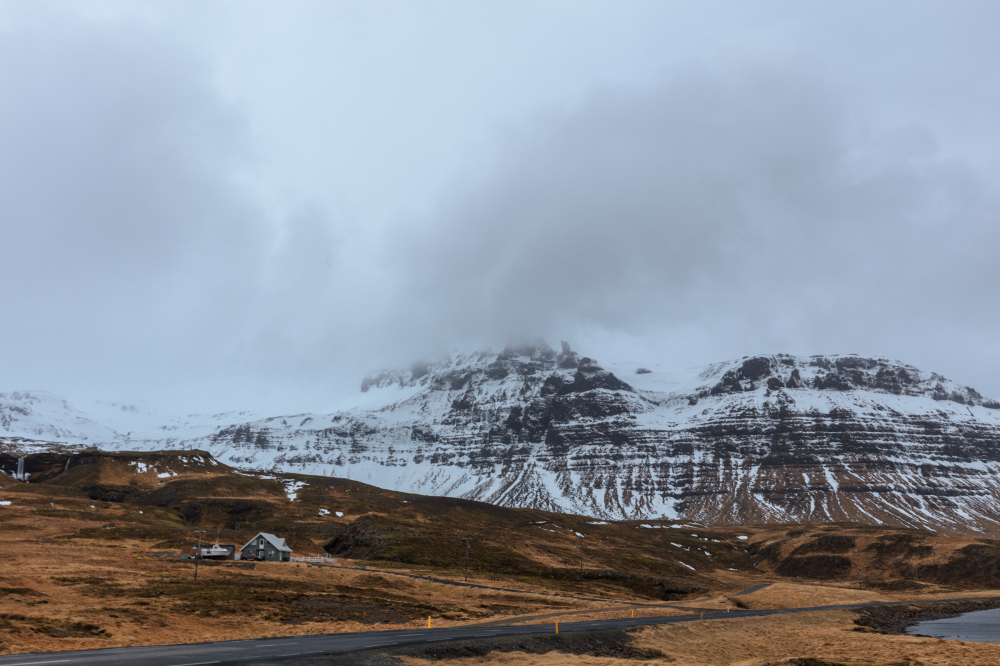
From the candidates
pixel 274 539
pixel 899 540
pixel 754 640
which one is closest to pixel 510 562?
pixel 274 539

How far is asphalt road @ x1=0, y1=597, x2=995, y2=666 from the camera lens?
3888 centimetres

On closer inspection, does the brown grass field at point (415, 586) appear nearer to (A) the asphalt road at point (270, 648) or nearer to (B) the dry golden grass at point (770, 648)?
(B) the dry golden grass at point (770, 648)

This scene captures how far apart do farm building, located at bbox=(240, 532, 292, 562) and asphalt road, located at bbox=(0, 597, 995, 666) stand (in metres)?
71.8

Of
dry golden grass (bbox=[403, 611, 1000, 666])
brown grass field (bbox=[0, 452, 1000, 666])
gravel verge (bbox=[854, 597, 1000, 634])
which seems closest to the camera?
dry golden grass (bbox=[403, 611, 1000, 666])

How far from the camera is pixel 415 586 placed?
336 feet

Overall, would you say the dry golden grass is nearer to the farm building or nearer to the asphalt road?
the asphalt road

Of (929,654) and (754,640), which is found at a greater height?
(929,654)

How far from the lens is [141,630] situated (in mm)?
53844

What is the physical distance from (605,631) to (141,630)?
40.2 meters

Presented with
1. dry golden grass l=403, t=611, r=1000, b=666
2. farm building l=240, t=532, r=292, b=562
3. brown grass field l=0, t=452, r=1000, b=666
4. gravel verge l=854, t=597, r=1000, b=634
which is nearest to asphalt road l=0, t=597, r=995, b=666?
brown grass field l=0, t=452, r=1000, b=666

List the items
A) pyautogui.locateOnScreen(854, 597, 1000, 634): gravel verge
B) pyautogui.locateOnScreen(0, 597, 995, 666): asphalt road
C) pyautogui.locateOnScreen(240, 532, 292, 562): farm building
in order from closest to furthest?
pyautogui.locateOnScreen(0, 597, 995, 666): asphalt road → pyautogui.locateOnScreen(854, 597, 1000, 634): gravel verge → pyautogui.locateOnScreen(240, 532, 292, 562): farm building

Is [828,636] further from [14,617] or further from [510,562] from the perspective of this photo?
[510,562]

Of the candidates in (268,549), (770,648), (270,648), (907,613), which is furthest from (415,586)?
(907,613)

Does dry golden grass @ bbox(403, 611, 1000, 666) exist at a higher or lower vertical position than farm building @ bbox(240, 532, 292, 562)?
higher
